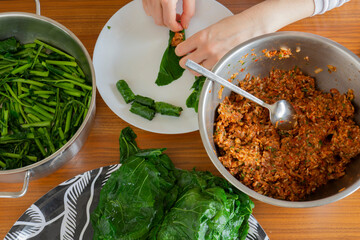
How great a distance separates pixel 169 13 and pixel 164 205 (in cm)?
93

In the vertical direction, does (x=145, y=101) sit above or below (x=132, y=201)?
above

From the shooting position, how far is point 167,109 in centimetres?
166

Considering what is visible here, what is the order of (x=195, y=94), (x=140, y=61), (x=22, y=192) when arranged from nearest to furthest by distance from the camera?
1. (x=22, y=192)
2. (x=195, y=94)
3. (x=140, y=61)

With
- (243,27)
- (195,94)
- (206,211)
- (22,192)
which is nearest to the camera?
(206,211)

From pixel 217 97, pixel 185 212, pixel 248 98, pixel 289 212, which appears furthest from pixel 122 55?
pixel 289 212

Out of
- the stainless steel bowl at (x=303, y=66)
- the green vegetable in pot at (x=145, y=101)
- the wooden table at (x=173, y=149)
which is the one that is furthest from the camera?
the green vegetable in pot at (x=145, y=101)

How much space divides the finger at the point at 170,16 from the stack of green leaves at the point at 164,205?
65 centimetres

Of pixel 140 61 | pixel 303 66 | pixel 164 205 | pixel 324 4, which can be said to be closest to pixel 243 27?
pixel 303 66

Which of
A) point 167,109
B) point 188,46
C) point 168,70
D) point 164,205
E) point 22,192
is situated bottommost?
point 164,205

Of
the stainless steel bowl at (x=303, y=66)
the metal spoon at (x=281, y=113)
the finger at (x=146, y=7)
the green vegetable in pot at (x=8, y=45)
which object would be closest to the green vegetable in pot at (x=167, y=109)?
the stainless steel bowl at (x=303, y=66)

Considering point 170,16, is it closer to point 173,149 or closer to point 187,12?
point 187,12

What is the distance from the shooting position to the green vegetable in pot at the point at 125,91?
1700 millimetres

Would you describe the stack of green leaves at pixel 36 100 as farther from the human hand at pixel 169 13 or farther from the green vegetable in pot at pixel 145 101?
the human hand at pixel 169 13

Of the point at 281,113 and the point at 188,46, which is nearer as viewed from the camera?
the point at 281,113
